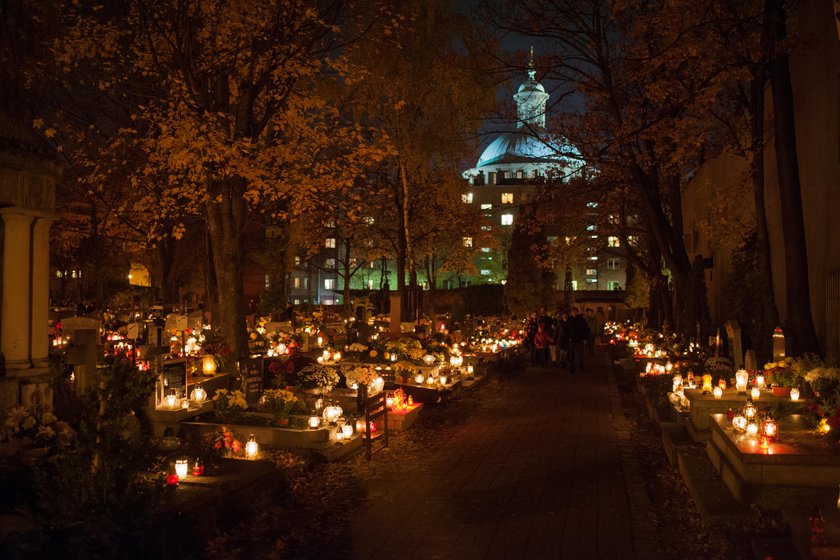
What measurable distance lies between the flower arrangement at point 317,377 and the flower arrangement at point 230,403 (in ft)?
5.47

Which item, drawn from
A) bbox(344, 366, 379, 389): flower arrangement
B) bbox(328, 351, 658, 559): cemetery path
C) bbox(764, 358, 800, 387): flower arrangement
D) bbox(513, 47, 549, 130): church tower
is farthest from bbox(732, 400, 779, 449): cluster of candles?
bbox(513, 47, 549, 130): church tower

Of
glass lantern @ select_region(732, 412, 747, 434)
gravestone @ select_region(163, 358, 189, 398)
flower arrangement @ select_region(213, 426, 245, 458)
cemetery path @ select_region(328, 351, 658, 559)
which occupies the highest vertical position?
gravestone @ select_region(163, 358, 189, 398)

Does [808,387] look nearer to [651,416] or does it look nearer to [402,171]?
[651,416]

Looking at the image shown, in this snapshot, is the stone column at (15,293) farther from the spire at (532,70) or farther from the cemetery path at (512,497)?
the spire at (532,70)

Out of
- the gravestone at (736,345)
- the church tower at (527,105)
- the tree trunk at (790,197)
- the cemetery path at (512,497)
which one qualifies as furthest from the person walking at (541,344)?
the tree trunk at (790,197)

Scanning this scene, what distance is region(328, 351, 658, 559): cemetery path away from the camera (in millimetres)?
7109

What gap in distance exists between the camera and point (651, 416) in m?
15.0

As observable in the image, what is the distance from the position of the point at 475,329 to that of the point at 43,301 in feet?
71.0

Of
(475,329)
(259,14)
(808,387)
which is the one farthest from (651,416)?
(475,329)

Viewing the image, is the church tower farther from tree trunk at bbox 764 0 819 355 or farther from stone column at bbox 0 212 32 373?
stone column at bbox 0 212 32 373

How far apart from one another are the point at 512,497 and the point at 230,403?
5.01m

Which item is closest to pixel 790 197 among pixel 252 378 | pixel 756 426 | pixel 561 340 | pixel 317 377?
pixel 756 426

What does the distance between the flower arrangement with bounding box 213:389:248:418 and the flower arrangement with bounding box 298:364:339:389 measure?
167 cm

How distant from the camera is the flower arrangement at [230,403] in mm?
11867
